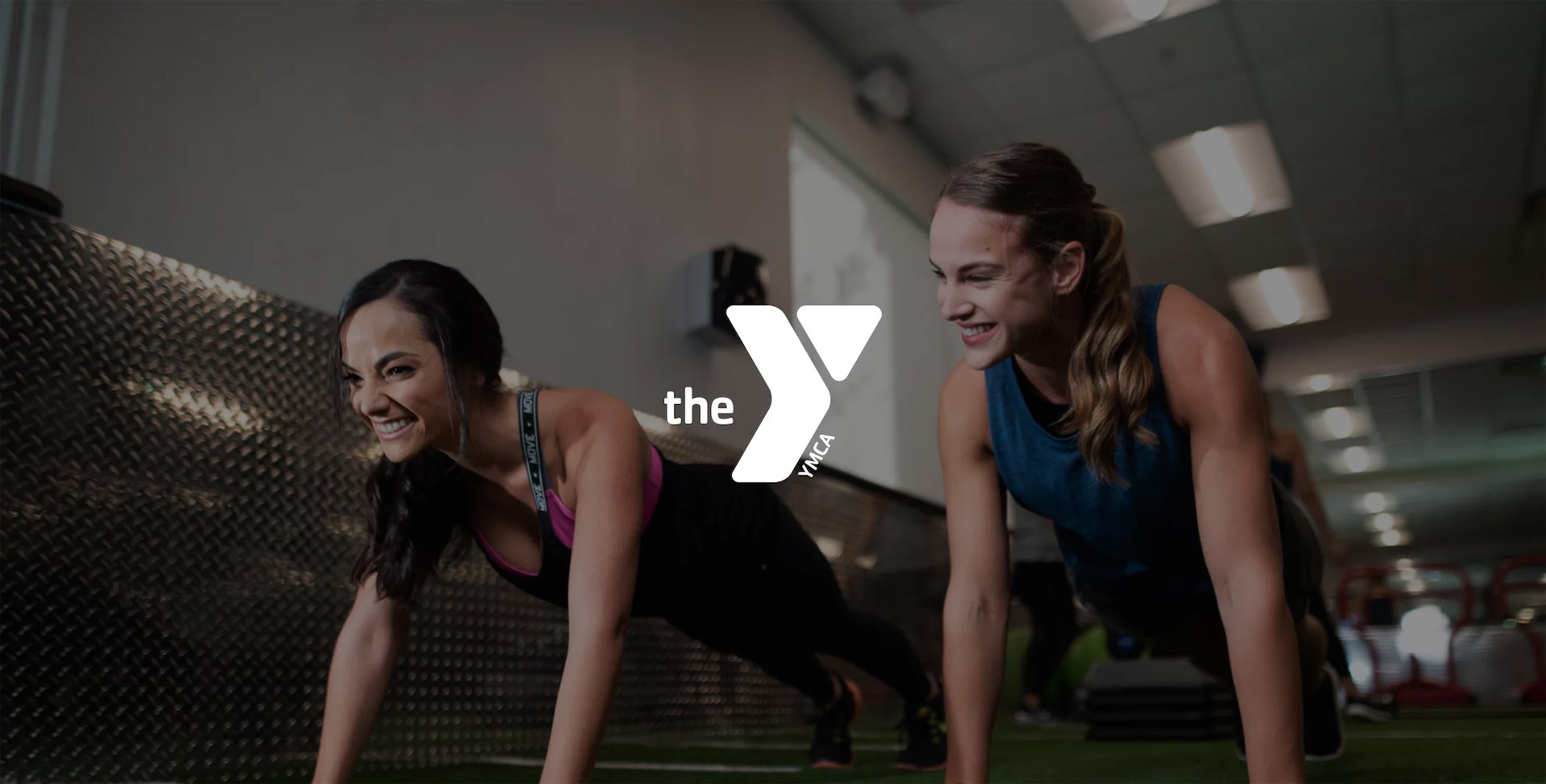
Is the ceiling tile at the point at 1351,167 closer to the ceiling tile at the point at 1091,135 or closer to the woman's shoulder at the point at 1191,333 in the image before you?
the ceiling tile at the point at 1091,135

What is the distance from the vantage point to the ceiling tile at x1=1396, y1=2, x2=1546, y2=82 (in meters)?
3.42

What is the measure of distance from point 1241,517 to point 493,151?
1.93 metres

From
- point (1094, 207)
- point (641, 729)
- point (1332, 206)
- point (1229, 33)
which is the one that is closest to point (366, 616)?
point (1094, 207)

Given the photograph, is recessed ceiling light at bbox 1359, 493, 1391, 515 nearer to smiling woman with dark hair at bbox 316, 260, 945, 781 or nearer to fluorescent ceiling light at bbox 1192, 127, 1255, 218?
fluorescent ceiling light at bbox 1192, 127, 1255, 218

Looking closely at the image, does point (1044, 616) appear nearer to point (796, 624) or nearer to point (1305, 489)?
point (1305, 489)

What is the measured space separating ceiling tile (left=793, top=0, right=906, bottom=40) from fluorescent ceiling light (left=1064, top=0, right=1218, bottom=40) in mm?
562

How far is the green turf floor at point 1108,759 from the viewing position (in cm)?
145

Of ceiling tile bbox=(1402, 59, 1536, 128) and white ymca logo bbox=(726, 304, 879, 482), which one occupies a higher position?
ceiling tile bbox=(1402, 59, 1536, 128)

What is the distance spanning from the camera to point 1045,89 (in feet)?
12.2

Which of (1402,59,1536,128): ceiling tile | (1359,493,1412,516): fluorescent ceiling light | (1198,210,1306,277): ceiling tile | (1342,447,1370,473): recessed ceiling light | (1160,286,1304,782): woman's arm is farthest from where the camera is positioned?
(1359,493,1412,516): fluorescent ceiling light

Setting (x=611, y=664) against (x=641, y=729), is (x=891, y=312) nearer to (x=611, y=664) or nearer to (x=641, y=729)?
(x=641, y=729)

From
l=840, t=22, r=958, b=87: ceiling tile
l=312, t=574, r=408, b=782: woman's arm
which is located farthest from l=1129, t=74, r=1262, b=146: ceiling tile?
l=312, t=574, r=408, b=782: woman's arm

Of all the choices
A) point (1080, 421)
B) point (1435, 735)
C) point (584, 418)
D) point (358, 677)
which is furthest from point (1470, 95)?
point (358, 677)

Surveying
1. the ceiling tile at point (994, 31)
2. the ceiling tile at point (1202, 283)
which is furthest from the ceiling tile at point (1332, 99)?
the ceiling tile at point (1202, 283)
